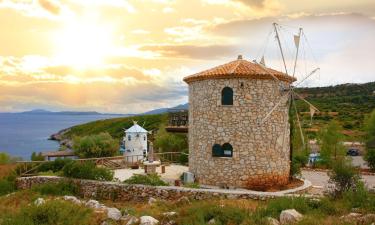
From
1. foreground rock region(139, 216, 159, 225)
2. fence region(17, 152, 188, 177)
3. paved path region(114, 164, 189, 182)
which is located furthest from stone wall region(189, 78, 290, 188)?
fence region(17, 152, 188, 177)

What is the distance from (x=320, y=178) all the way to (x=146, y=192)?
1211cm

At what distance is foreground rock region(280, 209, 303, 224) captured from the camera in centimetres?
1095

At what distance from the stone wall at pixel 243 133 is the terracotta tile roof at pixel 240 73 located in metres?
0.24

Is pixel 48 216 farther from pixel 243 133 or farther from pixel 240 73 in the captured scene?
pixel 240 73

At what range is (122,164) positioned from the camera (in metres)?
28.4

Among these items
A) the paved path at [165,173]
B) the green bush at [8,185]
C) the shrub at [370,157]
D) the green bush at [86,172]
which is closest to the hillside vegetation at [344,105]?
the shrub at [370,157]

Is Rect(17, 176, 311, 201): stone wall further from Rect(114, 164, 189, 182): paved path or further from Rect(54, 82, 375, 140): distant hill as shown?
Rect(54, 82, 375, 140): distant hill

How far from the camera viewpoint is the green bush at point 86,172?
64.1 ft

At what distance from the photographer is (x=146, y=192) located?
56.5ft

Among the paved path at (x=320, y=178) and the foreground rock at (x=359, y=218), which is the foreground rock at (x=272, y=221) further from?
the paved path at (x=320, y=178)

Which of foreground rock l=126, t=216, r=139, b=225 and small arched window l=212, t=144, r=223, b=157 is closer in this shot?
foreground rock l=126, t=216, r=139, b=225

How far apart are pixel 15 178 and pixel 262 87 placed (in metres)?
14.3

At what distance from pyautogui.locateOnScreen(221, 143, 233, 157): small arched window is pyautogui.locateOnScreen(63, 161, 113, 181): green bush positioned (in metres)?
5.58

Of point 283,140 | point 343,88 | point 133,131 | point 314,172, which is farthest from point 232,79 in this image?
point 343,88
